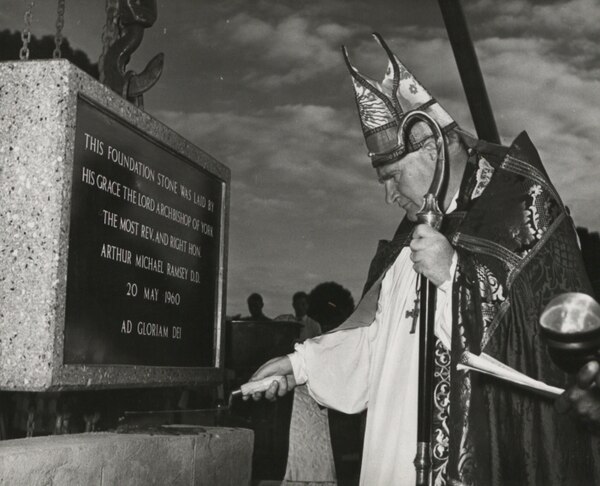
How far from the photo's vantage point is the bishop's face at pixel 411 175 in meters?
2.97

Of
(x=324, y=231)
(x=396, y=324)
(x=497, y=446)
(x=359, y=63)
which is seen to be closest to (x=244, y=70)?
(x=359, y=63)

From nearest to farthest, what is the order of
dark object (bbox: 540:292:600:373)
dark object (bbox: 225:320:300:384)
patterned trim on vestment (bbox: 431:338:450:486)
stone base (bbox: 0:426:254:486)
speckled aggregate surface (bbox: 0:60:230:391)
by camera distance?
dark object (bbox: 540:292:600:373), stone base (bbox: 0:426:254:486), speckled aggregate surface (bbox: 0:60:230:391), patterned trim on vestment (bbox: 431:338:450:486), dark object (bbox: 225:320:300:384)

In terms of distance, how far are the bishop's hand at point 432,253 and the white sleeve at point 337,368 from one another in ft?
2.53

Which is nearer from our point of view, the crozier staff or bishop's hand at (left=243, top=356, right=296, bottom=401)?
the crozier staff

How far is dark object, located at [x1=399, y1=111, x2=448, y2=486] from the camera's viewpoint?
240 cm

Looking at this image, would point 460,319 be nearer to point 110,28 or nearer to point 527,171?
point 527,171

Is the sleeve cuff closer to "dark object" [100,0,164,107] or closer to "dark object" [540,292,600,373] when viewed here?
"dark object" [100,0,164,107]

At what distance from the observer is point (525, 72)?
10.8 metres

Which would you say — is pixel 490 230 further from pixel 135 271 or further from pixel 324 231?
pixel 324 231

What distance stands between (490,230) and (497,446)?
2.18ft

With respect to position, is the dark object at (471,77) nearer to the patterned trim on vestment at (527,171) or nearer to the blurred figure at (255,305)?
the blurred figure at (255,305)

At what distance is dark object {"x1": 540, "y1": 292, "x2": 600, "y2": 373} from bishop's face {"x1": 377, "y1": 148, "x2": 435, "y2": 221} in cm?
156

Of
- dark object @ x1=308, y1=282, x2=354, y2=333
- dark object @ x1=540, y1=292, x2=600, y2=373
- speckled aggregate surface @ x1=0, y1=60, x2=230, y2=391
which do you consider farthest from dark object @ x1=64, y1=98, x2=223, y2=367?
dark object @ x1=308, y1=282, x2=354, y2=333

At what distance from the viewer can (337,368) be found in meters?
3.17
